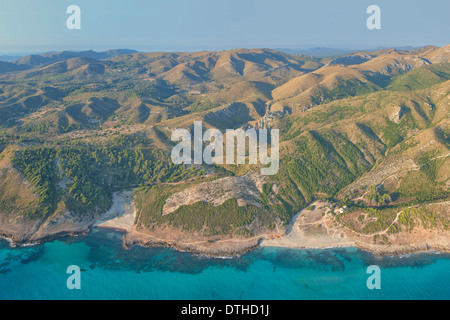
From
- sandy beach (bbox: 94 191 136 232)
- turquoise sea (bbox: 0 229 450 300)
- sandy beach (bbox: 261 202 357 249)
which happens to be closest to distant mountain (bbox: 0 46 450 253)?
sandy beach (bbox: 261 202 357 249)

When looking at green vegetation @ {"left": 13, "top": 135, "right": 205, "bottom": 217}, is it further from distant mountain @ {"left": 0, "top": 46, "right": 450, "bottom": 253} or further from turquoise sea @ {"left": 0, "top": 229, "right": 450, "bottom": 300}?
turquoise sea @ {"left": 0, "top": 229, "right": 450, "bottom": 300}

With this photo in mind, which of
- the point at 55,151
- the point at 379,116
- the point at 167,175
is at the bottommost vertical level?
the point at 167,175

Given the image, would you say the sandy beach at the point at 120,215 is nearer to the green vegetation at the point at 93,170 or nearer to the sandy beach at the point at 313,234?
the green vegetation at the point at 93,170

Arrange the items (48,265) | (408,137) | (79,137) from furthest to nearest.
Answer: (79,137) → (408,137) → (48,265)

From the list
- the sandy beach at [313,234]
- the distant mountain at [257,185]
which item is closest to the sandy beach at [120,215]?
the distant mountain at [257,185]

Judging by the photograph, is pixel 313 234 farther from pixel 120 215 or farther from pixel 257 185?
pixel 120 215

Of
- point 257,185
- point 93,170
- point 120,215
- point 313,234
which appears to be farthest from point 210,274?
point 93,170

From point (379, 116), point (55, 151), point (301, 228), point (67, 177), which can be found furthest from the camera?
point (379, 116)
